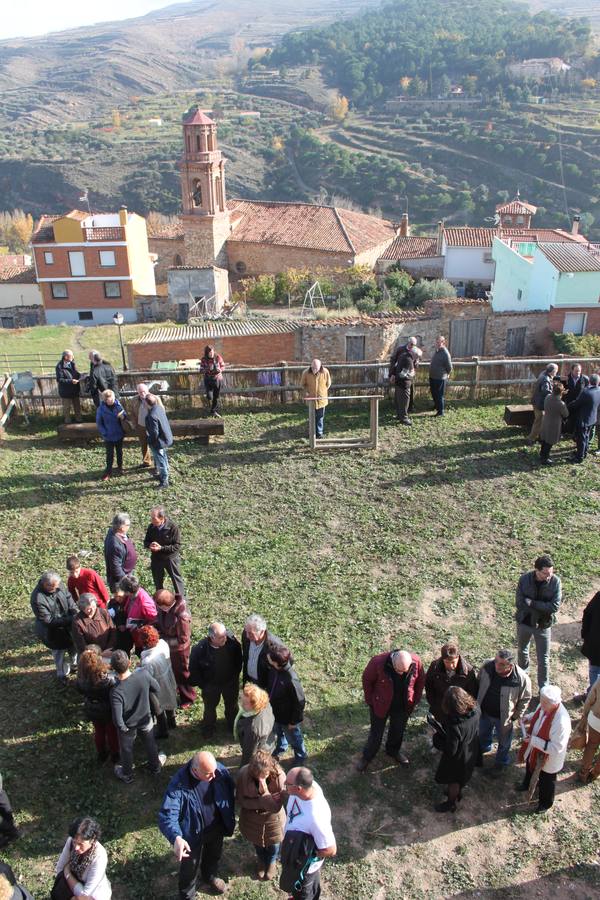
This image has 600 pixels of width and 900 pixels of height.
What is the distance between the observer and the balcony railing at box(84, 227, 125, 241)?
1893 inches

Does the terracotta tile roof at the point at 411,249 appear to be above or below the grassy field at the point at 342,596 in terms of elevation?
below

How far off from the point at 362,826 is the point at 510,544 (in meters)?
4.72

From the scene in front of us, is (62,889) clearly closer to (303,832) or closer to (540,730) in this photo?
(303,832)

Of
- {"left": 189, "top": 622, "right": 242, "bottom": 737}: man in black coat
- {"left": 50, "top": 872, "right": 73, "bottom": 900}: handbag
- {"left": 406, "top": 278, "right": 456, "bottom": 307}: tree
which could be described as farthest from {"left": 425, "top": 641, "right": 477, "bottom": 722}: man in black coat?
{"left": 406, "top": 278, "right": 456, "bottom": 307}: tree

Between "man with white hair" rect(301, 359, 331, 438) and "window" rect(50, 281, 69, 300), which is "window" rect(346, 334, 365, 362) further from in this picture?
"window" rect(50, 281, 69, 300)

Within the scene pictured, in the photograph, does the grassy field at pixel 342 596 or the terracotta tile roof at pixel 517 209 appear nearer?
the grassy field at pixel 342 596

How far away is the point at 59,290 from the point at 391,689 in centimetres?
4857

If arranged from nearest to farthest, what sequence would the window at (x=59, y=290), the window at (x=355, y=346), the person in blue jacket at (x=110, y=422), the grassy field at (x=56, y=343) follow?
the person in blue jacket at (x=110, y=422)
the window at (x=355, y=346)
the grassy field at (x=56, y=343)
the window at (x=59, y=290)

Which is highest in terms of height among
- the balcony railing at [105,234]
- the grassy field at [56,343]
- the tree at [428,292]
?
the balcony railing at [105,234]

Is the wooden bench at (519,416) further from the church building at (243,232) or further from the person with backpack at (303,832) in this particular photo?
the church building at (243,232)

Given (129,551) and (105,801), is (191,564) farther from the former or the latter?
(105,801)

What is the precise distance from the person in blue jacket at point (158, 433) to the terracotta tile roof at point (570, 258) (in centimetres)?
1824

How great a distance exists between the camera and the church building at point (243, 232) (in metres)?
50.6

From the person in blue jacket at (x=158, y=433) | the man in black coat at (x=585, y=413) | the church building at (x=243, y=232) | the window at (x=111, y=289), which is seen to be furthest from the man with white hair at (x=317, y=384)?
the window at (x=111, y=289)
